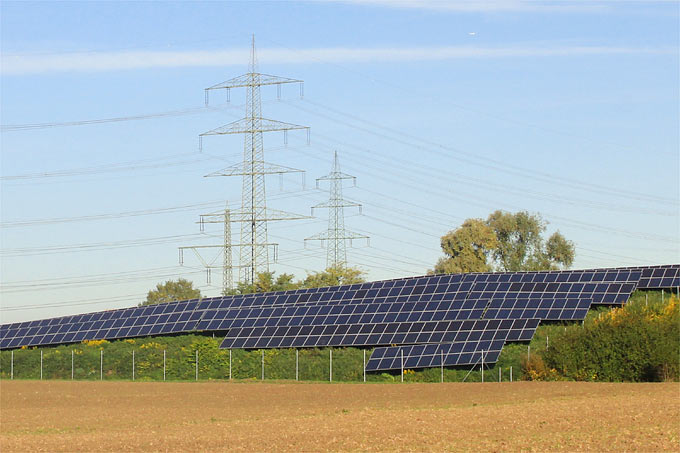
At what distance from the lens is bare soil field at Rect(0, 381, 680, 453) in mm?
30328

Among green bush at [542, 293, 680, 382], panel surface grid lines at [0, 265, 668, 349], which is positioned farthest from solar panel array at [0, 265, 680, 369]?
green bush at [542, 293, 680, 382]

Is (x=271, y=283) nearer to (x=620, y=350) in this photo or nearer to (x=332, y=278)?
(x=332, y=278)

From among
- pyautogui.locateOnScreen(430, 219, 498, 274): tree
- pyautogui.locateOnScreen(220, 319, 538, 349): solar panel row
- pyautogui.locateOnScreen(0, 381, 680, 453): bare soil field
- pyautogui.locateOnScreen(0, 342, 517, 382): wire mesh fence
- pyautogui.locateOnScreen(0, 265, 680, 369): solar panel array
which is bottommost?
pyautogui.locateOnScreen(0, 381, 680, 453): bare soil field

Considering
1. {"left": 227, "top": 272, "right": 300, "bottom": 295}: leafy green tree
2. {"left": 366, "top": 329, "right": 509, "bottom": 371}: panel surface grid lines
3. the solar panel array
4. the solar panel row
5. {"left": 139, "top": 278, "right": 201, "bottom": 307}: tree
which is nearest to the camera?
{"left": 366, "top": 329, "right": 509, "bottom": 371}: panel surface grid lines

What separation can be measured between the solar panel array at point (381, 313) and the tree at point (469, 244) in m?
52.8

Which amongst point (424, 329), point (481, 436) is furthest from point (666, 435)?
point (424, 329)

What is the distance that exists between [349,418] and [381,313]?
32937 millimetres

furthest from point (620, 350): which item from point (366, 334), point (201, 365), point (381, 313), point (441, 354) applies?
point (201, 365)

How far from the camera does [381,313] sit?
7144 centimetres

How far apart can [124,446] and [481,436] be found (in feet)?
36.5

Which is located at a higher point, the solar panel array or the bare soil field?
the solar panel array

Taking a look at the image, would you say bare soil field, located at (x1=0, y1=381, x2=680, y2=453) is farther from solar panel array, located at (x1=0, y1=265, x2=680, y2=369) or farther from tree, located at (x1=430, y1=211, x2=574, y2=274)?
tree, located at (x1=430, y1=211, x2=574, y2=274)

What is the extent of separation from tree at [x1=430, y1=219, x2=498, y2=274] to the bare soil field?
252 ft

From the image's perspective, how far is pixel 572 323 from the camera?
68.9m
